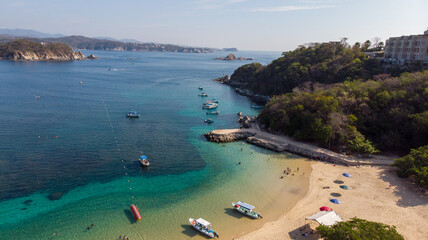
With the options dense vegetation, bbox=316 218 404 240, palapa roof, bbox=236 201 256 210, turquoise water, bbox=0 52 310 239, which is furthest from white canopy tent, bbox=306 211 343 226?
turquoise water, bbox=0 52 310 239

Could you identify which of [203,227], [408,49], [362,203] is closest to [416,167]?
[362,203]

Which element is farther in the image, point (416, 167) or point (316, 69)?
point (316, 69)

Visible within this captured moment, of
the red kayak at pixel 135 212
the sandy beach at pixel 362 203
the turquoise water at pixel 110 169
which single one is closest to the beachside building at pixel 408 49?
the sandy beach at pixel 362 203

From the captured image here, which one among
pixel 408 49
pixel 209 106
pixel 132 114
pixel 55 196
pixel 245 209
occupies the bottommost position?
pixel 55 196

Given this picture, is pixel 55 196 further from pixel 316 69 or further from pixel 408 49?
pixel 408 49

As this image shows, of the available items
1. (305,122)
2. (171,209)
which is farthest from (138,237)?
(305,122)

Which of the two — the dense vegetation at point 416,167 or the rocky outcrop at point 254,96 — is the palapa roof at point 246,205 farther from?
the rocky outcrop at point 254,96

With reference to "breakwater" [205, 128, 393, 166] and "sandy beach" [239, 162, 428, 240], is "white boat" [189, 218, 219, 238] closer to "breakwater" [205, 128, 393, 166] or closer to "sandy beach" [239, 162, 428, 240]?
"sandy beach" [239, 162, 428, 240]
